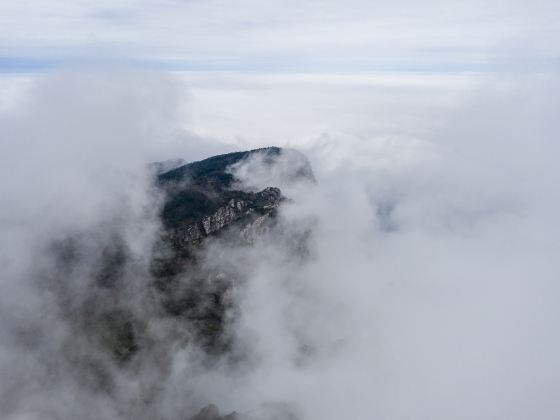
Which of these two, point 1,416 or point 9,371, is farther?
point 9,371

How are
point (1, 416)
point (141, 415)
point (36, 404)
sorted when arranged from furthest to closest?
point (141, 415), point (36, 404), point (1, 416)

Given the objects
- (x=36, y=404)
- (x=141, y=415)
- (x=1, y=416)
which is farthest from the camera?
(x=141, y=415)

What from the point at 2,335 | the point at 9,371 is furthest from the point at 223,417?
the point at 2,335

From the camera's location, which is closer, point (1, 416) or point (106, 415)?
point (1, 416)

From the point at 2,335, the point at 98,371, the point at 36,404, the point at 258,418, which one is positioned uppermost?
the point at 2,335

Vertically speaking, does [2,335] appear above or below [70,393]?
above

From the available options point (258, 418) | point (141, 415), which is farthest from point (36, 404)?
point (258, 418)

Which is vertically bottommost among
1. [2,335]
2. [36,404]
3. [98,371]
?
[36,404]

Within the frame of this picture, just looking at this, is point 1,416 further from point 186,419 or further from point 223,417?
point 223,417

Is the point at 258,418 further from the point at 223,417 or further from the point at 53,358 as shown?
the point at 53,358
